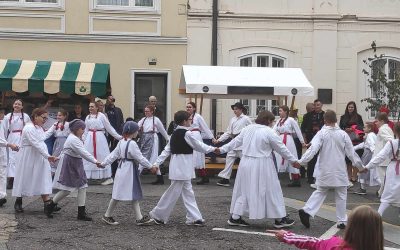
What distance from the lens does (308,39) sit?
1914 centimetres

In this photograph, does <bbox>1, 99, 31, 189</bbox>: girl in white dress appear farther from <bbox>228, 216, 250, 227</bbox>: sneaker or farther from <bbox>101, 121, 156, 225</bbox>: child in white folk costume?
<bbox>228, 216, 250, 227</bbox>: sneaker

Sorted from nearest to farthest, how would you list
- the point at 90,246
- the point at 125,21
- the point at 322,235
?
the point at 90,246 < the point at 322,235 < the point at 125,21

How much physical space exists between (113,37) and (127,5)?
39.8 inches

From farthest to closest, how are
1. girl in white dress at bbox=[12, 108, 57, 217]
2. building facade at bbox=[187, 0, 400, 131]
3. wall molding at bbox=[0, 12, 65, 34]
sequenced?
building facade at bbox=[187, 0, 400, 131]
wall molding at bbox=[0, 12, 65, 34]
girl in white dress at bbox=[12, 108, 57, 217]

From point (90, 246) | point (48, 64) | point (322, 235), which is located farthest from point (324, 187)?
point (48, 64)

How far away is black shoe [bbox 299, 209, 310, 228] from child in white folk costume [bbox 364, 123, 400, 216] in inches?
40.3

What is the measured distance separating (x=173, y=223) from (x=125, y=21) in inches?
384

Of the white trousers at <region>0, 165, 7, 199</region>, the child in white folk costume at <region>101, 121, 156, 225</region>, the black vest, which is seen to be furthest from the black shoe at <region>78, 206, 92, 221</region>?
the white trousers at <region>0, 165, 7, 199</region>

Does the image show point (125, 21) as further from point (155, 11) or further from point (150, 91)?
point (150, 91)

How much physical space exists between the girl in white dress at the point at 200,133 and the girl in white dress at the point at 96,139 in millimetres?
1668

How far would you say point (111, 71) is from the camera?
18500 mm

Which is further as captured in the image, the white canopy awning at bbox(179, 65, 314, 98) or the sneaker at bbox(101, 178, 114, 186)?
the white canopy awning at bbox(179, 65, 314, 98)

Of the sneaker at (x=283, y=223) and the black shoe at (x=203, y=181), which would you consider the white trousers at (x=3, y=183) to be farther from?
the black shoe at (x=203, y=181)

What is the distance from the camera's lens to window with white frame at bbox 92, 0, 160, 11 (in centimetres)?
1848
